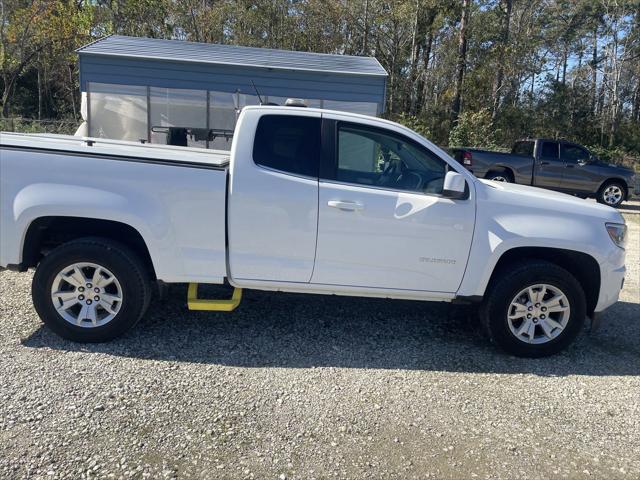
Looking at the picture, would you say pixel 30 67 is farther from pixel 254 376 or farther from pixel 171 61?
pixel 254 376

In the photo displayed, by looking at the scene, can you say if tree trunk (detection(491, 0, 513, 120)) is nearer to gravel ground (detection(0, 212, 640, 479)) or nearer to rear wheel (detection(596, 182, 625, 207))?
rear wheel (detection(596, 182, 625, 207))

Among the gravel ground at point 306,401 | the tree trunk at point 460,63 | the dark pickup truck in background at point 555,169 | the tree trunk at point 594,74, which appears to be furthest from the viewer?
the tree trunk at point 594,74

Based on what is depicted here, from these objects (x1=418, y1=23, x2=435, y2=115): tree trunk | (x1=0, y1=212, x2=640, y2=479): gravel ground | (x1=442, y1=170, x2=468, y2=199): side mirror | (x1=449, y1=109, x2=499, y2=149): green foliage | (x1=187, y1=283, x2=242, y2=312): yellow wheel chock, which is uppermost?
(x1=418, y1=23, x2=435, y2=115): tree trunk

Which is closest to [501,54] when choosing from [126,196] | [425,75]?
[425,75]

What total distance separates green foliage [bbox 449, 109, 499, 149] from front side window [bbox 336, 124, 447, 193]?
17704 mm

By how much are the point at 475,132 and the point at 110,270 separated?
19416mm

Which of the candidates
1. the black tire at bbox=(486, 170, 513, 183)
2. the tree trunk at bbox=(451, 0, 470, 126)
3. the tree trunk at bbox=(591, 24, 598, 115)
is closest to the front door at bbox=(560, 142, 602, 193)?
the black tire at bbox=(486, 170, 513, 183)

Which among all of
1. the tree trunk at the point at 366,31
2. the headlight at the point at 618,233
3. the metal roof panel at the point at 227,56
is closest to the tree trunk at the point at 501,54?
the tree trunk at the point at 366,31

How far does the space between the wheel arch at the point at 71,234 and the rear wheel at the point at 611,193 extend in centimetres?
1435

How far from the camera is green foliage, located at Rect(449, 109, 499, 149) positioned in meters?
21.0

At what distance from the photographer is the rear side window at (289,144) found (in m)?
4.16

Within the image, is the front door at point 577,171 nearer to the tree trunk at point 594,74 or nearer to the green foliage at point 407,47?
the green foliage at point 407,47

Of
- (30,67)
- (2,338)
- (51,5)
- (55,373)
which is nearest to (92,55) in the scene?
(2,338)

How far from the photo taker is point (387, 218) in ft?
13.4
